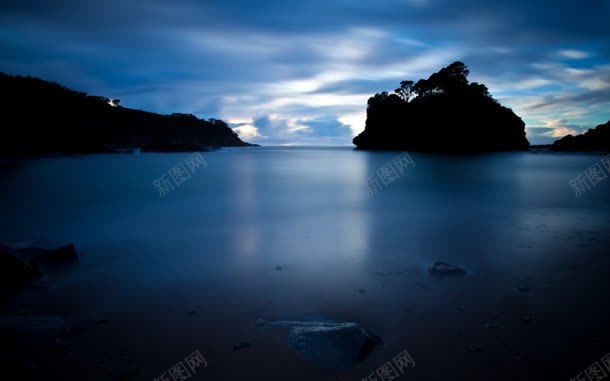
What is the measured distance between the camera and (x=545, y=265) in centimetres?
545

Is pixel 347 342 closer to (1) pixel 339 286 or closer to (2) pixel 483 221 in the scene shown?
(1) pixel 339 286

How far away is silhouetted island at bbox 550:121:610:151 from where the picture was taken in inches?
2312

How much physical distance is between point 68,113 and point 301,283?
3867 inches

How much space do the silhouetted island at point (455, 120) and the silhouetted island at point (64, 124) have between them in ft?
222

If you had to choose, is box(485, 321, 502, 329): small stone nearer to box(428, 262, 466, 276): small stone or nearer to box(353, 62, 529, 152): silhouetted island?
box(428, 262, 466, 276): small stone

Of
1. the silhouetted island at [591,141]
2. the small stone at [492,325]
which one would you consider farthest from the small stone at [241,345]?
the silhouetted island at [591,141]

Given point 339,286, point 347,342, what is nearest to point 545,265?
point 339,286

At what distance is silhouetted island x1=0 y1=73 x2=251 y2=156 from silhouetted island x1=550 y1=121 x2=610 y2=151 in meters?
101

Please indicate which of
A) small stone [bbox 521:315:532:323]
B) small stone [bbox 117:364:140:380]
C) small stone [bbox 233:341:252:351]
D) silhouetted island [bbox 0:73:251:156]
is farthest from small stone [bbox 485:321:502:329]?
silhouetted island [bbox 0:73:251:156]

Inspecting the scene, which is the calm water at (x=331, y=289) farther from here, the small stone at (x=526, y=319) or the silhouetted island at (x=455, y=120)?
the silhouetted island at (x=455, y=120)

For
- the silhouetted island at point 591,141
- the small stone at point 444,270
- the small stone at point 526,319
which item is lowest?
the small stone at point 526,319

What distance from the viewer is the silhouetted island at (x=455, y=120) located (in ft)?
232

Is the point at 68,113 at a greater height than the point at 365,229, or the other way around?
the point at 68,113

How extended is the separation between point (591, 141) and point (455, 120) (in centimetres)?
2744
